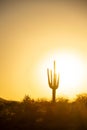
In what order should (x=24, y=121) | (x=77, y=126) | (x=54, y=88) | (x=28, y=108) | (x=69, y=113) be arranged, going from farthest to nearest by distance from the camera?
(x=54, y=88)
(x=28, y=108)
(x=69, y=113)
(x=24, y=121)
(x=77, y=126)

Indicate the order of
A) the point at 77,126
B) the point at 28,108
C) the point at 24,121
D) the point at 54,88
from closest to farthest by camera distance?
1. the point at 77,126
2. the point at 24,121
3. the point at 28,108
4. the point at 54,88

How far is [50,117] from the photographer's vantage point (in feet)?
58.1

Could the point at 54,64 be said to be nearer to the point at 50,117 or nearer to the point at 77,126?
the point at 50,117

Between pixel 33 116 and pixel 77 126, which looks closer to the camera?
pixel 77 126

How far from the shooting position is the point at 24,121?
1722 cm

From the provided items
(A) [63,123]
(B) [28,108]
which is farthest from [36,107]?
(A) [63,123]

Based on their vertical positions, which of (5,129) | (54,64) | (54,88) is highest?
(54,64)

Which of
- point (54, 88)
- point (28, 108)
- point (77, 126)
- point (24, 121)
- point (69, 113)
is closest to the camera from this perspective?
point (77, 126)

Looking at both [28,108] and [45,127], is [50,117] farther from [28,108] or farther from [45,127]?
[28,108]

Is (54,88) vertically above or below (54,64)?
below

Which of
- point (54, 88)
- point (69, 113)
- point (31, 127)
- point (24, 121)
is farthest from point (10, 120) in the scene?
point (54, 88)

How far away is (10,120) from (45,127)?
7.88 ft

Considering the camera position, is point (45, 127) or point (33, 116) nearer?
point (45, 127)

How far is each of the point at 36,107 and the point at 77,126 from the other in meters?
5.72
